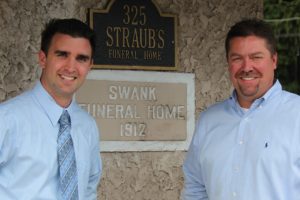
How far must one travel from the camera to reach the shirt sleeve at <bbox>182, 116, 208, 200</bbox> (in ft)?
10.1

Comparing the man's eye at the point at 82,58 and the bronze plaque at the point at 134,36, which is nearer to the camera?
the man's eye at the point at 82,58

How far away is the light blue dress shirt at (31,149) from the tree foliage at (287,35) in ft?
24.0

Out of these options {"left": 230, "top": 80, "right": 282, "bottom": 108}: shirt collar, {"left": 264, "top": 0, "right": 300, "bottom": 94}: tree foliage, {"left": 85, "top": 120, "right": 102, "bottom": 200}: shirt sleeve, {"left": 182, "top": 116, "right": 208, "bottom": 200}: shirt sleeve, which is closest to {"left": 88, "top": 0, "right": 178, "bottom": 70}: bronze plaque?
{"left": 85, "top": 120, "right": 102, "bottom": 200}: shirt sleeve

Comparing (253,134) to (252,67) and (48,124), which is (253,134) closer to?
(252,67)

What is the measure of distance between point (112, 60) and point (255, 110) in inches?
45.6

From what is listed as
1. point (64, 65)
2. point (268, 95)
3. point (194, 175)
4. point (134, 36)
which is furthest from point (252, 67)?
point (134, 36)

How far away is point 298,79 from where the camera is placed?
438 inches

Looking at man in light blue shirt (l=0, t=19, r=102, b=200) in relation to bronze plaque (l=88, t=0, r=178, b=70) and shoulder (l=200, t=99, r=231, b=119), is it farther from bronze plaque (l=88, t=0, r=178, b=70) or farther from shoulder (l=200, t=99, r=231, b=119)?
bronze plaque (l=88, t=0, r=178, b=70)

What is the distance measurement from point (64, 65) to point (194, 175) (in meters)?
0.81

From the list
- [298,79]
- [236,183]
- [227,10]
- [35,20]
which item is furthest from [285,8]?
[236,183]

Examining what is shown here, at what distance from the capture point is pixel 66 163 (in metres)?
2.71

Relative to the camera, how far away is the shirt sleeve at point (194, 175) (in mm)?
3078

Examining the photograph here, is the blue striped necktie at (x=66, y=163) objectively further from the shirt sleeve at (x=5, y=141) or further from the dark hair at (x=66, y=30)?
the dark hair at (x=66, y=30)

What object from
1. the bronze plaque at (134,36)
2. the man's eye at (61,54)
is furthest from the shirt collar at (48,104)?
the bronze plaque at (134,36)
